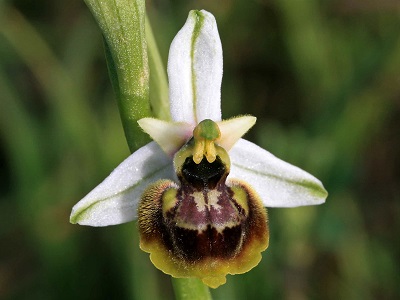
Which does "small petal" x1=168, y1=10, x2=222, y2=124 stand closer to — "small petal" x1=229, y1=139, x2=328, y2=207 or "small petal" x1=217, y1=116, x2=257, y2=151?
"small petal" x1=217, y1=116, x2=257, y2=151

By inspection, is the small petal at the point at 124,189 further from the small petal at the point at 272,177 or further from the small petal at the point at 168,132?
the small petal at the point at 272,177

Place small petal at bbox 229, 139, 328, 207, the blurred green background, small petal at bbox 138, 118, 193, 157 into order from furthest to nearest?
the blurred green background < small petal at bbox 229, 139, 328, 207 < small petal at bbox 138, 118, 193, 157

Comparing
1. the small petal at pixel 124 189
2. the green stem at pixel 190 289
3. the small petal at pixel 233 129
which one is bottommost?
the green stem at pixel 190 289

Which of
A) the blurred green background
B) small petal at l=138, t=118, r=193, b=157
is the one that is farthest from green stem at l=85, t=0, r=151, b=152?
the blurred green background

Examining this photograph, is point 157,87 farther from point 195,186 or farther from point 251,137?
point 251,137

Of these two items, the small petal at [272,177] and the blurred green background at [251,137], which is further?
the blurred green background at [251,137]

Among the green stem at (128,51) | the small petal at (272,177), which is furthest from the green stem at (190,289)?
the green stem at (128,51)

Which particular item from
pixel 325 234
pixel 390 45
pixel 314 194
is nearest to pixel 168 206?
pixel 314 194
